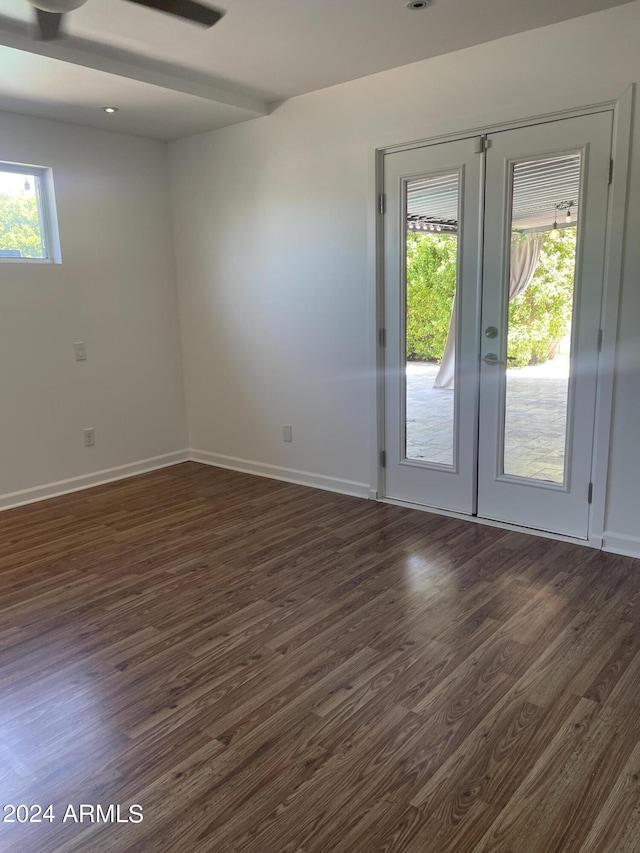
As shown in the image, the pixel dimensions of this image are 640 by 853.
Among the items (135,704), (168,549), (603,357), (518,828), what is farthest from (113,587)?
(603,357)

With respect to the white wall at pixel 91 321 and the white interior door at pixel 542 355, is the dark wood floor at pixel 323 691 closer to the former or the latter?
the white interior door at pixel 542 355

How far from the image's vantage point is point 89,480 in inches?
192

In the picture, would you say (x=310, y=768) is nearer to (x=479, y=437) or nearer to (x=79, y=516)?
(x=479, y=437)

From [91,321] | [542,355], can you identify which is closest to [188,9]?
[542,355]

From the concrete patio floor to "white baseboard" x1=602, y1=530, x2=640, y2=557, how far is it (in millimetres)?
404

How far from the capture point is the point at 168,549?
11.9 ft

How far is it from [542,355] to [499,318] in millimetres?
332

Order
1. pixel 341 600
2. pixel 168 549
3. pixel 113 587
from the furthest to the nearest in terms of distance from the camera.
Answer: pixel 168 549 < pixel 113 587 < pixel 341 600

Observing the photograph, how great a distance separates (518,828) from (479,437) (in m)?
2.40

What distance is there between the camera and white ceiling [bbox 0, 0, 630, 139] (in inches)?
114

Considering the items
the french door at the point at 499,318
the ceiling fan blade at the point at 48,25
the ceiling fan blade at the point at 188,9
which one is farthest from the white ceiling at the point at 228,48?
the french door at the point at 499,318

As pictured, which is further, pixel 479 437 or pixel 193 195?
pixel 193 195

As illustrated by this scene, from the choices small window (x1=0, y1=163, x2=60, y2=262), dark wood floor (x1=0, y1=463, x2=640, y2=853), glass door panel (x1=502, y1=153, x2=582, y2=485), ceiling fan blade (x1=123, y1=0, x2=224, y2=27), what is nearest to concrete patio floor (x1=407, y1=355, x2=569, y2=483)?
glass door panel (x1=502, y1=153, x2=582, y2=485)

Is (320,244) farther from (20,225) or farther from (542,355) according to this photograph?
(20,225)
